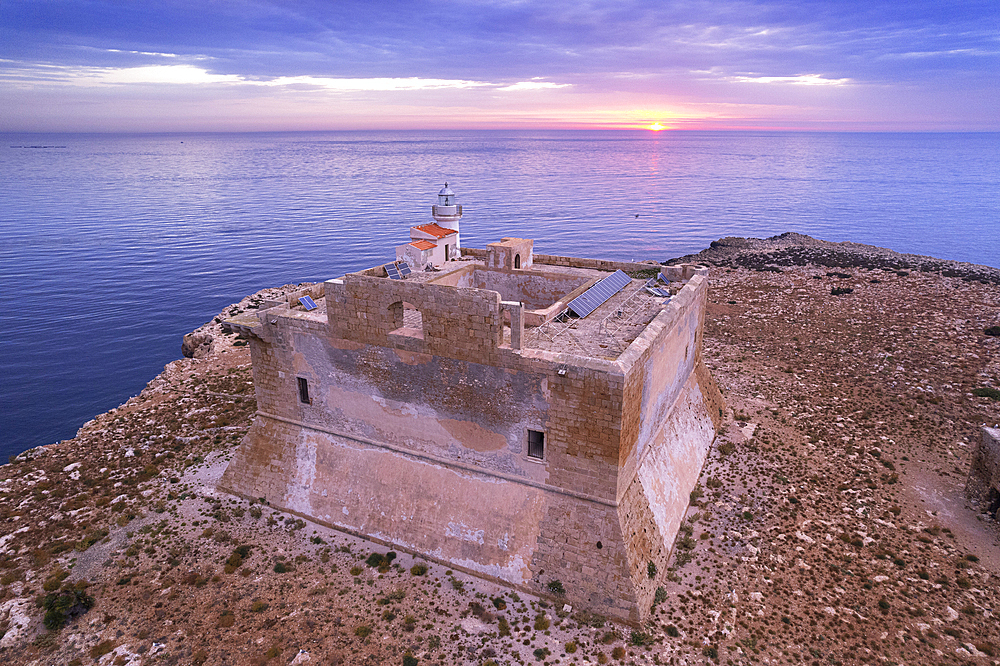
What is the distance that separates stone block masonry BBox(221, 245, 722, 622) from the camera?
14.5m

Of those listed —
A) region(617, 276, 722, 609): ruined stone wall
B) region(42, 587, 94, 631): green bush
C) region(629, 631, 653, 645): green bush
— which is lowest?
region(42, 587, 94, 631): green bush

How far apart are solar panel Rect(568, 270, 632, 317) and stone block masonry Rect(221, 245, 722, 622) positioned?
248 cm

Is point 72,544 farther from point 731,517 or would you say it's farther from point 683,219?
point 683,219

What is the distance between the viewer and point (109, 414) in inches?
1081

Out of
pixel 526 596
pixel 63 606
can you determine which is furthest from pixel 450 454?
pixel 63 606

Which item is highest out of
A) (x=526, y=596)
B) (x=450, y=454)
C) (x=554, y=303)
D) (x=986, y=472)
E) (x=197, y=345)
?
(x=554, y=303)

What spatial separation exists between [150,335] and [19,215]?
6877 cm

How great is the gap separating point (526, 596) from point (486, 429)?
15.5ft

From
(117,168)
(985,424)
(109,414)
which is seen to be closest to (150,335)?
(109,414)

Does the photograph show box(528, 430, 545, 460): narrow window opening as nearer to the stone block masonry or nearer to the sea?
the stone block masonry

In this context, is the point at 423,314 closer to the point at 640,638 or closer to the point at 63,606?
the point at 640,638

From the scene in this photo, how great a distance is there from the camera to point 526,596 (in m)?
15.1

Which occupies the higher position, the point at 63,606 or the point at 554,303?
the point at 554,303

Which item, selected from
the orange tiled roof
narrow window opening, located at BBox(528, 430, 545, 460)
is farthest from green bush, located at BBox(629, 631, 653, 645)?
the orange tiled roof
